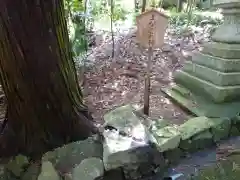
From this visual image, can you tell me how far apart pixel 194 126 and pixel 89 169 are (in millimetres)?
1119

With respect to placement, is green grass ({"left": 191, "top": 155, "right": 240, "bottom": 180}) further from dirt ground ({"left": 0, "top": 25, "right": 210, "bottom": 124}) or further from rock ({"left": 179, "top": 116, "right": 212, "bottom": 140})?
dirt ground ({"left": 0, "top": 25, "right": 210, "bottom": 124})

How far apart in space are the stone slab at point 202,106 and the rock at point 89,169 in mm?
1316

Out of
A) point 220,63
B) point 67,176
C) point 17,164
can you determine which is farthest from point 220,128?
point 17,164

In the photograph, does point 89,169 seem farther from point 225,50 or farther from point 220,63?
point 225,50

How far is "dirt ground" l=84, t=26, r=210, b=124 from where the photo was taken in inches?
135

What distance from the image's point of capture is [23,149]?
2498mm

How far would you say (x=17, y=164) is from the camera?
7.83 ft

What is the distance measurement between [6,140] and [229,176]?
188 cm

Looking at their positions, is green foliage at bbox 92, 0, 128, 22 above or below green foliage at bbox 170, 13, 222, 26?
above

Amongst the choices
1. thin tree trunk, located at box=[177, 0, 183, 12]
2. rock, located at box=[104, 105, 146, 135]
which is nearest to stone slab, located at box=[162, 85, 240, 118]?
rock, located at box=[104, 105, 146, 135]

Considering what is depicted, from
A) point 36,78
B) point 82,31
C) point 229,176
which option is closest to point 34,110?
point 36,78

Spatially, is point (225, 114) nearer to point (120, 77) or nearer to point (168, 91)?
point (168, 91)

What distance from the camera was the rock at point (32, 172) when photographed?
2.33 meters

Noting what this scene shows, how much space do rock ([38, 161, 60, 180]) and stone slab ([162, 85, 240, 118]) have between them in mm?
1598
